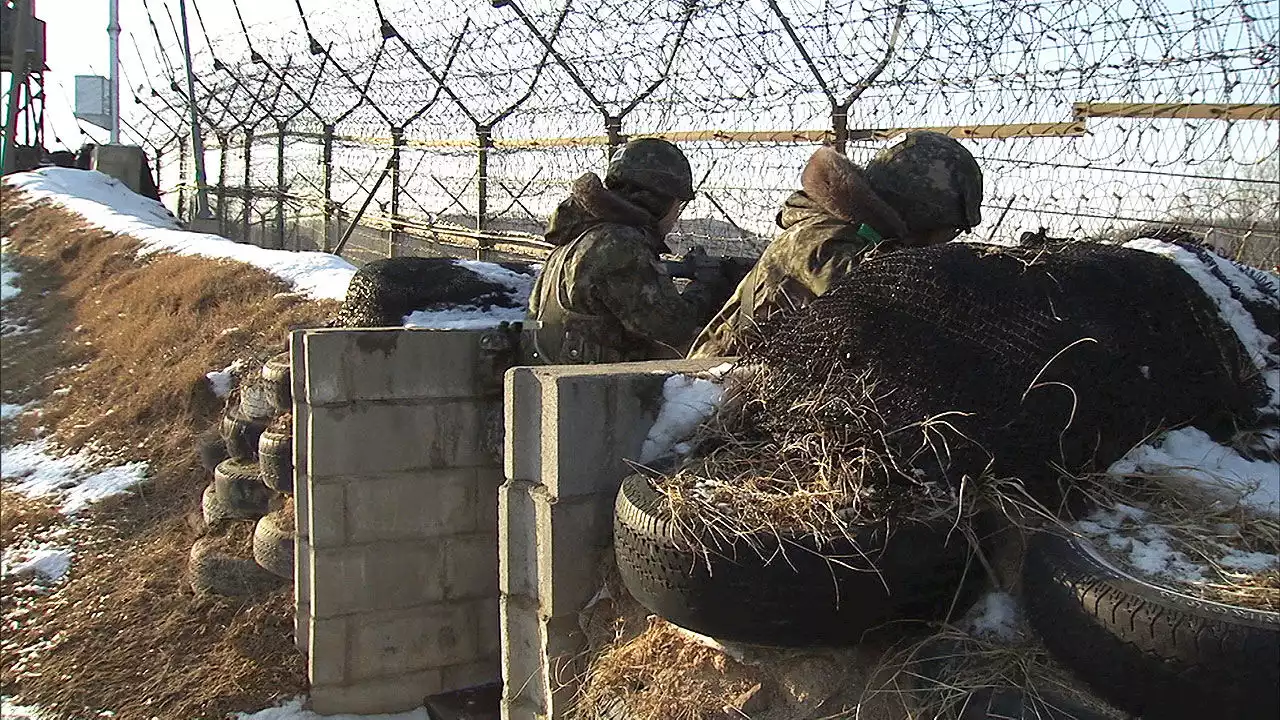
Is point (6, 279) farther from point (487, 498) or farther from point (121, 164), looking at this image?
point (121, 164)

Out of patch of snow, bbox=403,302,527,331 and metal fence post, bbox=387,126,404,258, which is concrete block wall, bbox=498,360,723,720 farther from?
metal fence post, bbox=387,126,404,258

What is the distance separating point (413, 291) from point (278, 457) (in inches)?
51.1

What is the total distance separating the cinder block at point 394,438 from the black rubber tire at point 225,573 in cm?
159

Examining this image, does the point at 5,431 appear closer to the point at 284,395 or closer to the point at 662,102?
the point at 284,395

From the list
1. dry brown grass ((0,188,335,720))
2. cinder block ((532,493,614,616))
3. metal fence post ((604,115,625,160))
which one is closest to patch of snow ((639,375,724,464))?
cinder block ((532,493,614,616))

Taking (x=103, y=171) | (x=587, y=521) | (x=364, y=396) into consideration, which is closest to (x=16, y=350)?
(x=364, y=396)

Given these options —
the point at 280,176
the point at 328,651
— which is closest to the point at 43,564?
the point at 328,651

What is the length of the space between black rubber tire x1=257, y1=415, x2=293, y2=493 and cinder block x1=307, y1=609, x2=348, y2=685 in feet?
3.93

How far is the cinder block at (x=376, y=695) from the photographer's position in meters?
4.64

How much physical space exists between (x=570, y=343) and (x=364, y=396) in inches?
36.4

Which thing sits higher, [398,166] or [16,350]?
[398,166]

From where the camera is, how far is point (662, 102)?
650cm

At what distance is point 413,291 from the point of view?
495 centimetres

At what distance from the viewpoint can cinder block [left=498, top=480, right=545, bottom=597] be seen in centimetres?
317
